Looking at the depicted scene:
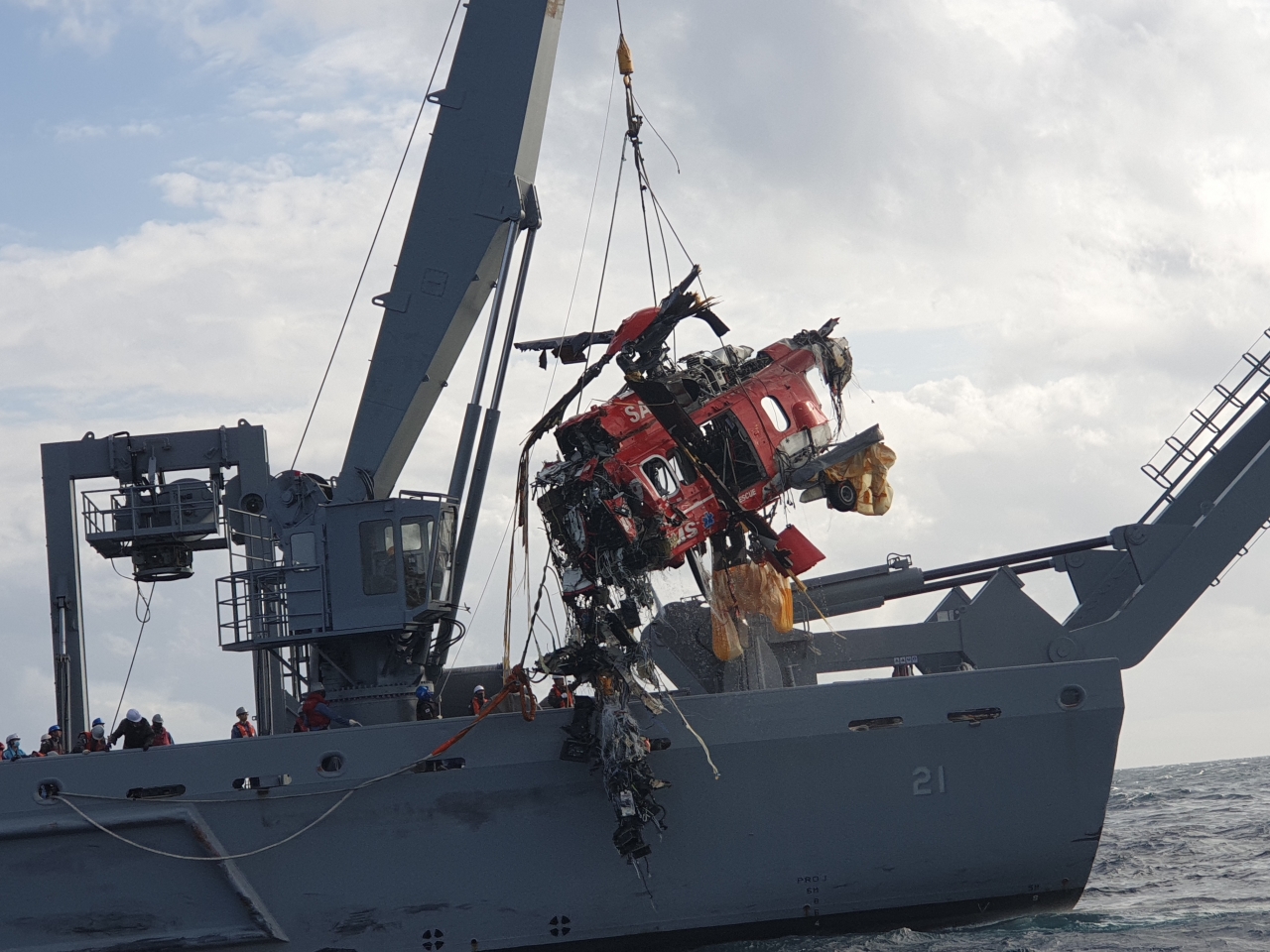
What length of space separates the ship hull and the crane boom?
3.81 meters

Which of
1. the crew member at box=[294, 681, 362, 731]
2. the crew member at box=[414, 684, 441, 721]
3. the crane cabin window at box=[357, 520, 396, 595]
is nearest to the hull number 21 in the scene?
the crew member at box=[414, 684, 441, 721]

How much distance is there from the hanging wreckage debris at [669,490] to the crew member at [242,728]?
159 inches

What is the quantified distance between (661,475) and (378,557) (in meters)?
3.61

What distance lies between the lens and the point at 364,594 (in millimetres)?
15234

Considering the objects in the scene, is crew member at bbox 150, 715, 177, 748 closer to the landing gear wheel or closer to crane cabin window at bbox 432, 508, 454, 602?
crane cabin window at bbox 432, 508, 454, 602

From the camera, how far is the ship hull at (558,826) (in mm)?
13609

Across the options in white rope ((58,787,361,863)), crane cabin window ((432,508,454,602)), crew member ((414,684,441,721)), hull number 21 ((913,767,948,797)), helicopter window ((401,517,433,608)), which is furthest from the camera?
crane cabin window ((432,508,454,602))

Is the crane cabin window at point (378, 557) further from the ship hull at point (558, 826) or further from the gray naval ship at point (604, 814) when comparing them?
the ship hull at point (558, 826)

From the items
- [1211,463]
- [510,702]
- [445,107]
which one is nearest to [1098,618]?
[1211,463]

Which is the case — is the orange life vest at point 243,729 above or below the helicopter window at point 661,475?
below

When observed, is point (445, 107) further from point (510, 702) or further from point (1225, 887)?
point (1225, 887)

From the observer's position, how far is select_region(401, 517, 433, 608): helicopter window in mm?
15234

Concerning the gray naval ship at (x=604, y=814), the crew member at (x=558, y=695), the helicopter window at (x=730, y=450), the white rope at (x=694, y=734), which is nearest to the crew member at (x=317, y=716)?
the gray naval ship at (x=604, y=814)

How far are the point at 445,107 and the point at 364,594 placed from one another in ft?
19.4
